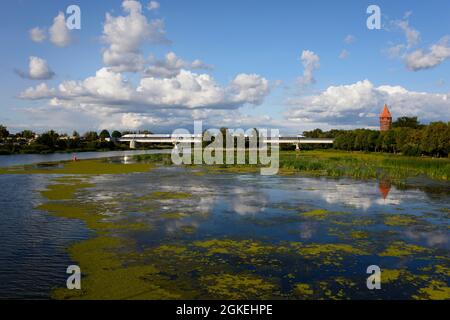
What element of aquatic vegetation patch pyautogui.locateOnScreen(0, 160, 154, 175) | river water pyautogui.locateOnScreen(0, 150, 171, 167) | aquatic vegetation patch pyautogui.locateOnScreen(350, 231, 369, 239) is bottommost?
aquatic vegetation patch pyautogui.locateOnScreen(350, 231, 369, 239)

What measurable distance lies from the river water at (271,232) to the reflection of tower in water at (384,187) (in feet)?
1.83

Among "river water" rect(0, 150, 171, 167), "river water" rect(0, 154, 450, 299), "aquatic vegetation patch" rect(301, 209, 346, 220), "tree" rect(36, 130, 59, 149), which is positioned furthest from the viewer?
"tree" rect(36, 130, 59, 149)

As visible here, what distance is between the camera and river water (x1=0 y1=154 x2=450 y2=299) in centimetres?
1316

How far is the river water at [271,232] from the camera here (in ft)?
43.2

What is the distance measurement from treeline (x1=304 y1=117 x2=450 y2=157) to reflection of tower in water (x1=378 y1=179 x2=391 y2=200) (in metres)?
41.4

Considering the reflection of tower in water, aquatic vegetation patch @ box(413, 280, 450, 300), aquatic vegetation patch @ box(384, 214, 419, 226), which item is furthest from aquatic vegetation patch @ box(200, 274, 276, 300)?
the reflection of tower in water

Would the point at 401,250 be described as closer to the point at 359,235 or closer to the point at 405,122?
the point at 359,235

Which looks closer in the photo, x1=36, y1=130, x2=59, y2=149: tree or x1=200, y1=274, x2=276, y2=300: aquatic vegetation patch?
x1=200, y1=274, x2=276, y2=300: aquatic vegetation patch

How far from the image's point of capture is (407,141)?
3981 inches

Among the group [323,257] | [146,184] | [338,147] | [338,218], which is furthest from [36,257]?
[338,147]

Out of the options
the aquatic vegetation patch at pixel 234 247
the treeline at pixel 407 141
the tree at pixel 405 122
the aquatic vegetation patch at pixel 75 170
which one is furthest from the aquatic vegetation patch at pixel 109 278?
the tree at pixel 405 122

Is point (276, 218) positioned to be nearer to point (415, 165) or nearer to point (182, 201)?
point (182, 201)

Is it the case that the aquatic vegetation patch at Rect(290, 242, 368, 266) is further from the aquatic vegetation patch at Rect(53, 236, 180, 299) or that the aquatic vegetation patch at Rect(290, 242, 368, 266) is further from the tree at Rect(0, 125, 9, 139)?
the tree at Rect(0, 125, 9, 139)
